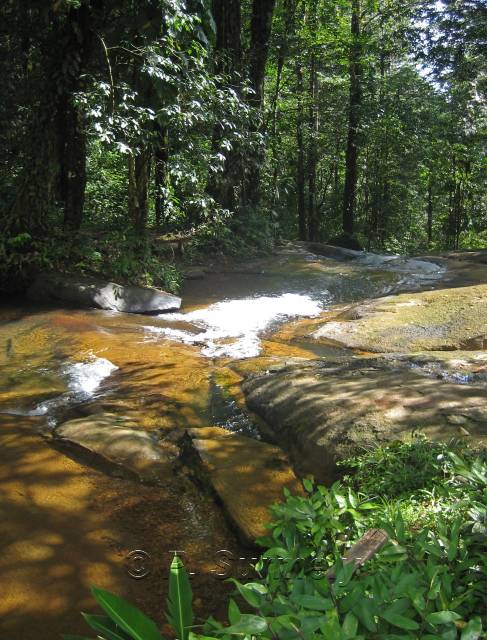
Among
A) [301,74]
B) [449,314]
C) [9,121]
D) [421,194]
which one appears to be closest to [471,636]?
[449,314]

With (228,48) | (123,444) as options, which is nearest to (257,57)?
(228,48)

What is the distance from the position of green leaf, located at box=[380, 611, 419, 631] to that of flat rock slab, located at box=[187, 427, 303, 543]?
1.32 m

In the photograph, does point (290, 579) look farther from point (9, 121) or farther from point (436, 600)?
point (9, 121)

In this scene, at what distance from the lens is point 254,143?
10.1 meters

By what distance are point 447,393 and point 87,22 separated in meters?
7.02

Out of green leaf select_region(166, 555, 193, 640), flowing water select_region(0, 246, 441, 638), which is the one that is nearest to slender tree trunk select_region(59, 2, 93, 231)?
flowing water select_region(0, 246, 441, 638)

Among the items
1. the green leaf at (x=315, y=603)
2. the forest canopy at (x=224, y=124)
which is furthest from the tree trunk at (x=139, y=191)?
the green leaf at (x=315, y=603)

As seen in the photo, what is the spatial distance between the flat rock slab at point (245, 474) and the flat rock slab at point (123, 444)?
0.24m

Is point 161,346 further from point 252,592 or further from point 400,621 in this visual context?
point 400,621

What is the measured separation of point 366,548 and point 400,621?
420mm

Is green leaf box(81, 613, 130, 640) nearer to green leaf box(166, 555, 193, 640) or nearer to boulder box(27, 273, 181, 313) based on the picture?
green leaf box(166, 555, 193, 640)

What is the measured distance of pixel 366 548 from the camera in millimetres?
1865

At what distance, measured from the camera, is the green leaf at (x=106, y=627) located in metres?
1.62

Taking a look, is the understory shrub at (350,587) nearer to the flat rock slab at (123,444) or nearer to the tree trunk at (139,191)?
the flat rock slab at (123,444)
